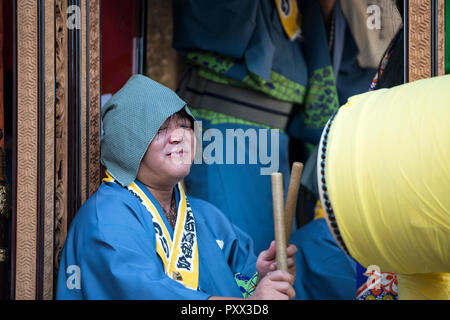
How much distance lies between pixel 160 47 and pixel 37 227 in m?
1.39

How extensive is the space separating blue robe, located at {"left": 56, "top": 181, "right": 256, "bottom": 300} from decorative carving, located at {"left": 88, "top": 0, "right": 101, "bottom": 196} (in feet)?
A: 0.76

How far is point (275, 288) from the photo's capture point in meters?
1.52

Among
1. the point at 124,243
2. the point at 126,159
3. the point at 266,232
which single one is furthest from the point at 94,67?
the point at 266,232

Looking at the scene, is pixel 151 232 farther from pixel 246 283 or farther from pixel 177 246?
pixel 246 283

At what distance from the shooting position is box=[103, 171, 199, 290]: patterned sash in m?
1.72

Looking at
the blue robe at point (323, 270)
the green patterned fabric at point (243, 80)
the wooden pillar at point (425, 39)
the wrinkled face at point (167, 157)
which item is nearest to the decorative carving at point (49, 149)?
the wrinkled face at point (167, 157)

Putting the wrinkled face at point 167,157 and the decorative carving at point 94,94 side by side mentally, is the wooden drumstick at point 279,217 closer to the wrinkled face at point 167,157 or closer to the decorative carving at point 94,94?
the wrinkled face at point 167,157

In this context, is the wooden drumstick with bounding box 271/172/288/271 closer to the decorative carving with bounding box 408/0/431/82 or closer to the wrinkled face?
the wrinkled face

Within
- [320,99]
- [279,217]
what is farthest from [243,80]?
[279,217]

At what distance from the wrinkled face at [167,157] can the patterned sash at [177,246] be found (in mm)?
67

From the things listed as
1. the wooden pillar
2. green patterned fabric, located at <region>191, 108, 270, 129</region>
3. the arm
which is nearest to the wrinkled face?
the arm

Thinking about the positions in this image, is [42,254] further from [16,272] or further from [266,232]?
[266,232]

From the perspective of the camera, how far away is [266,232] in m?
2.62

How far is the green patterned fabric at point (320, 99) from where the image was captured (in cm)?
263
